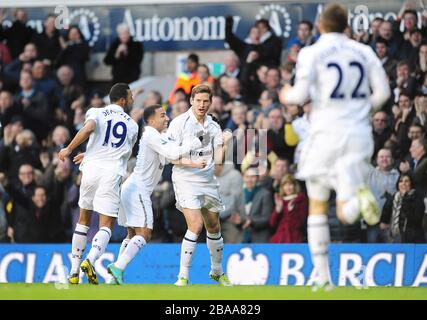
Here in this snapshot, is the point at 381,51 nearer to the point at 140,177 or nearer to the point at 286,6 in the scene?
the point at 286,6

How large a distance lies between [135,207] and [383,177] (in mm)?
5262

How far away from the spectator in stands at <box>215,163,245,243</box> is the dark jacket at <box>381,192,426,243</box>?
241cm

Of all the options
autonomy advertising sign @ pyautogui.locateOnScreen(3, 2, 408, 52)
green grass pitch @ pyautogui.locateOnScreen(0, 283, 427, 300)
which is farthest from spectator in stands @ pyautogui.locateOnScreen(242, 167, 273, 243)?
green grass pitch @ pyautogui.locateOnScreen(0, 283, 427, 300)

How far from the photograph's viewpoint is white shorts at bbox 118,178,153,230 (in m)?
14.3

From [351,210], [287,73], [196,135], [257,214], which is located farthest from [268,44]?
[351,210]

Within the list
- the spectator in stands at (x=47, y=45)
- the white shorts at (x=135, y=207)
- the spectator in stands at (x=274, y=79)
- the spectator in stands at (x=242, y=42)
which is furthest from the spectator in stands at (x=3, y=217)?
the white shorts at (x=135, y=207)

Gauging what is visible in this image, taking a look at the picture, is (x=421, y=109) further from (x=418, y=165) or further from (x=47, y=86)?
(x=47, y=86)

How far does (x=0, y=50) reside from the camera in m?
21.0

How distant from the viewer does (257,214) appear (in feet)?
60.7

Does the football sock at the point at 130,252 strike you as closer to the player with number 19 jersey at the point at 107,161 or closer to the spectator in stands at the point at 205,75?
the player with number 19 jersey at the point at 107,161

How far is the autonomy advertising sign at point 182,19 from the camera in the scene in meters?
19.5

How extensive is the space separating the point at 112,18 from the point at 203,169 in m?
7.15

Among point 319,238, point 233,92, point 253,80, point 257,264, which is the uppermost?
point 253,80

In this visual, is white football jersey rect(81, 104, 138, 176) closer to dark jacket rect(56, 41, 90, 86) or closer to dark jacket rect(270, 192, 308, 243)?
dark jacket rect(270, 192, 308, 243)
